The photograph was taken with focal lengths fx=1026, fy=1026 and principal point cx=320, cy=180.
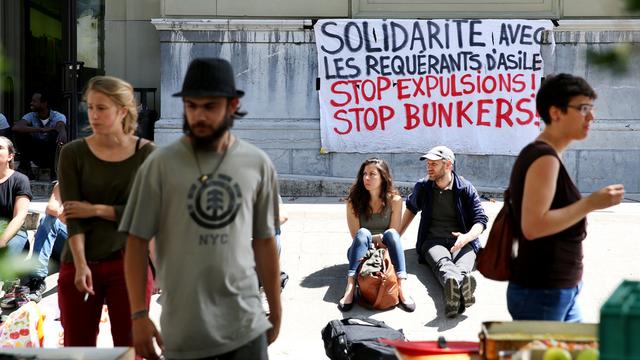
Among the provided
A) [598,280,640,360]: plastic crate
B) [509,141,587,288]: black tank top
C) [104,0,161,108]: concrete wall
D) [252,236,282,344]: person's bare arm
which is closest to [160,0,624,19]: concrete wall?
[104,0,161,108]: concrete wall

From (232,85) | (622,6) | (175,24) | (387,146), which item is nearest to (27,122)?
(175,24)

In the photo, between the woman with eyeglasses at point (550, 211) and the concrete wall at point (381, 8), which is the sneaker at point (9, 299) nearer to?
the woman with eyeglasses at point (550, 211)

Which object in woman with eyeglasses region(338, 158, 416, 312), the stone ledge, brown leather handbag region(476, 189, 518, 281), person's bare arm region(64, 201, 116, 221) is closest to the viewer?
brown leather handbag region(476, 189, 518, 281)

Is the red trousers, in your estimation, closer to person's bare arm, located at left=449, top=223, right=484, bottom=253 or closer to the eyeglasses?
the eyeglasses

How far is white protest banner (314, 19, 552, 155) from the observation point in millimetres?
14117

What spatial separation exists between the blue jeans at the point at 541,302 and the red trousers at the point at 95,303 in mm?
1600

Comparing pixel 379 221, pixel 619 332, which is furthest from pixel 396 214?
pixel 619 332

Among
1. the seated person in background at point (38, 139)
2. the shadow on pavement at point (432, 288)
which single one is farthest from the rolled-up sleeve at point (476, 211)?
the seated person in background at point (38, 139)

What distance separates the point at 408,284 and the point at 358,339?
2.58m

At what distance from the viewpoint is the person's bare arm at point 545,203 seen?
3848 millimetres

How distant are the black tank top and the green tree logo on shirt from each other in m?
1.20

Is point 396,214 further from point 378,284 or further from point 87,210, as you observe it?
point 87,210

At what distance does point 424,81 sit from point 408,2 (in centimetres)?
111

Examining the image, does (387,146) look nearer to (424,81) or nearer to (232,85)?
(424,81)
